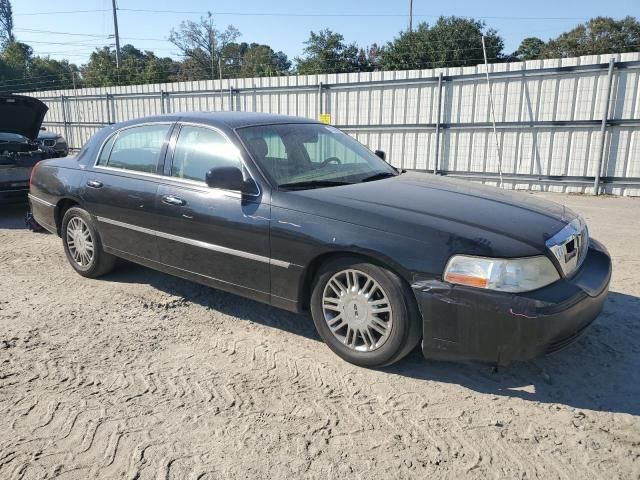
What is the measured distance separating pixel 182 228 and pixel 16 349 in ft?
4.69

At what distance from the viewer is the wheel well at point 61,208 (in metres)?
5.17

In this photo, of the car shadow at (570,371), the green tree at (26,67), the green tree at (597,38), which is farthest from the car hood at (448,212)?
the green tree at (26,67)

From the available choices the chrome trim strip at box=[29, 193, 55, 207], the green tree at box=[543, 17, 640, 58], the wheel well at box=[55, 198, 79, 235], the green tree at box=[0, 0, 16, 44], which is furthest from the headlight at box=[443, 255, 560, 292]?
the green tree at box=[0, 0, 16, 44]

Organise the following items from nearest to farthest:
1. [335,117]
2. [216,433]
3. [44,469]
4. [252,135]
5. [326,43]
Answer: [44,469], [216,433], [252,135], [335,117], [326,43]

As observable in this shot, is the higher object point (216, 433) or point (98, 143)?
point (98, 143)

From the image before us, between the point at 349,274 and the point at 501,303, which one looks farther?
the point at 349,274

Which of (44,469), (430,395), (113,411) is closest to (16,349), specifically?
(113,411)

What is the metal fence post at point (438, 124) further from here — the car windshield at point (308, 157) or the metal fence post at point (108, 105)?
the metal fence post at point (108, 105)

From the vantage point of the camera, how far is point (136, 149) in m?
4.53

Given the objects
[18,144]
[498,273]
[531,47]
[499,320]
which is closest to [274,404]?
[499,320]

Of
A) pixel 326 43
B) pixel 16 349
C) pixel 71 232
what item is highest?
pixel 326 43

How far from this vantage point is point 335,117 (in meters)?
13.5

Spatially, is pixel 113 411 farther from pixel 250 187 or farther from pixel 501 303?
pixel 501 303

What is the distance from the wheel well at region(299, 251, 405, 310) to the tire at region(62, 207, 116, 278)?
7.95 feet
